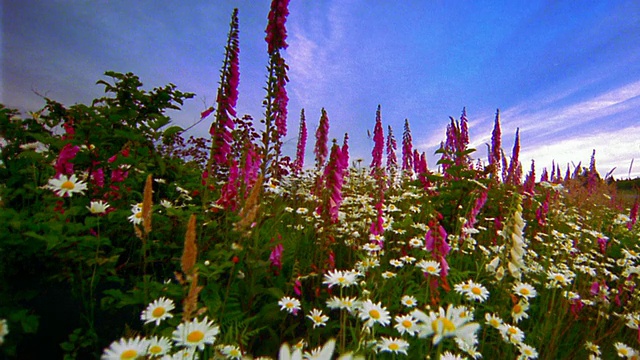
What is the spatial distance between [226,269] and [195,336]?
125cm

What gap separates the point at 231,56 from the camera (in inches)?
121

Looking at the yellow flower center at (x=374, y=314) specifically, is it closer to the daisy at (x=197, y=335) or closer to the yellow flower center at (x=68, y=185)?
the daisy at (x=197, y=335)

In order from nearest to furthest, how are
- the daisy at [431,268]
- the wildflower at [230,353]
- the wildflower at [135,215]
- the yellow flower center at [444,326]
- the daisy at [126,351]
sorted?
the yellow flower center at [444,326], the daisy at [126,351], the wildflower at [230,353], the daisy at [431,268], the wildflower at [135,215]

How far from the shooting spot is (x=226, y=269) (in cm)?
245

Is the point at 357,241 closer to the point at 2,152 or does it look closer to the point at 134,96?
the point at 134,96

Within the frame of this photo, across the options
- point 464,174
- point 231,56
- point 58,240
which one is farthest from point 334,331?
point 231,56

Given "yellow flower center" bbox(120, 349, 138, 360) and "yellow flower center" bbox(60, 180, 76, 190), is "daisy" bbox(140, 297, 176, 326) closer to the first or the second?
"yellow flower center" bbox(120, 349, 138, 360)

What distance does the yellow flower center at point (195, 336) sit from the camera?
122cm

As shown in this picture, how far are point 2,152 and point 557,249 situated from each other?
5906mm

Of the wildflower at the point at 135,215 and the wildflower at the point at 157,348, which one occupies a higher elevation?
the wildflower at the point at 135,215

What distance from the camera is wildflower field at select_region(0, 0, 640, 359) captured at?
155 cm

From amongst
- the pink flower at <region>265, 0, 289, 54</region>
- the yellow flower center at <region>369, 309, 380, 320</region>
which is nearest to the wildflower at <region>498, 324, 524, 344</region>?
the yellow flower center at <region>369, 309, 380, 320</region>

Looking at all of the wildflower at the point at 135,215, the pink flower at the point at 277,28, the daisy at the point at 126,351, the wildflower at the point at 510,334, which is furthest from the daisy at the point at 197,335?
the pink flower at the point at 277,28

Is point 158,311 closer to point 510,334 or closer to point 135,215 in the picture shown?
point 135,215
